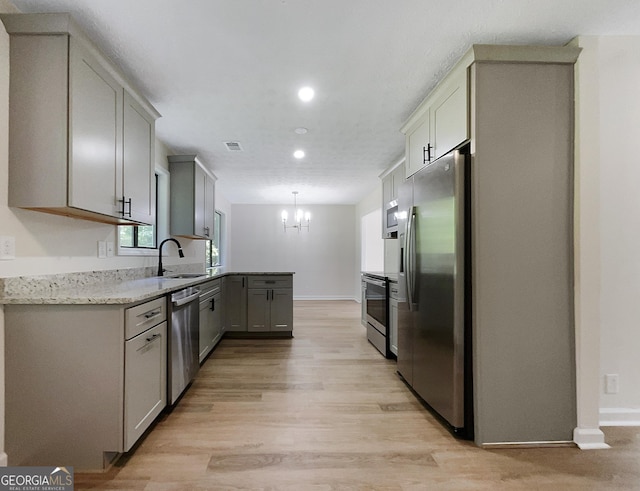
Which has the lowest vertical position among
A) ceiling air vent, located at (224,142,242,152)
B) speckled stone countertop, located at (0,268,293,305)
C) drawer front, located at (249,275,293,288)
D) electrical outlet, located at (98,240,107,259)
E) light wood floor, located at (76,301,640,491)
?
light wood floor, located at (76,301,640,491)

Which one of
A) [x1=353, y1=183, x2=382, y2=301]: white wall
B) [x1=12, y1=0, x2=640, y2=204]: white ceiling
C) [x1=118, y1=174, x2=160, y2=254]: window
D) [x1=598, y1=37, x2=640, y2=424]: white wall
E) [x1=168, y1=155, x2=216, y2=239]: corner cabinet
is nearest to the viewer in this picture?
[x1=12, y1=0, x2=640, y2=204]: white ceiling

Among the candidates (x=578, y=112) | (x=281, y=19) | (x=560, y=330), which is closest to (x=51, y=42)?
(x=281, y=19)

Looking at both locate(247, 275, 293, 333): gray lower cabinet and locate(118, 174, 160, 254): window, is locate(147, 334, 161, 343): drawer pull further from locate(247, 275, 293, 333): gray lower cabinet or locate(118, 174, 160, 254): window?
locate(247, 275, 293, 333): gray lower cabinet

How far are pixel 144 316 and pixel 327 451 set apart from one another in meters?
1.36

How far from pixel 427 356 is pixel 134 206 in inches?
98.0

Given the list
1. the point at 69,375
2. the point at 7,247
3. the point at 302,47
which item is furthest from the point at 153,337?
the point at 302,47

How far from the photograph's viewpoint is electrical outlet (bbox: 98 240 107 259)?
2.51m

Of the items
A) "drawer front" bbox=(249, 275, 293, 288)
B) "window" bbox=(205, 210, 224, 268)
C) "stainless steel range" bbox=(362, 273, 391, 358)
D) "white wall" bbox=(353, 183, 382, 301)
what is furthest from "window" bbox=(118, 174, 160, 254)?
"white wall" bbox=(353, 183, 382, 301)

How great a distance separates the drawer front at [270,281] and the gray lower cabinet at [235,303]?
125mm

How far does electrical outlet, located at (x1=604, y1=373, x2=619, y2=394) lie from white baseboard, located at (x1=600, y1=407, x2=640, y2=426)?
0.13 meters

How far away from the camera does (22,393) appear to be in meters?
1.66

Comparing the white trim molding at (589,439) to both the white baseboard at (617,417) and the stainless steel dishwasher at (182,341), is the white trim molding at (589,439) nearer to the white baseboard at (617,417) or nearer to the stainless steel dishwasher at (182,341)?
the white baseboard at (617,417)

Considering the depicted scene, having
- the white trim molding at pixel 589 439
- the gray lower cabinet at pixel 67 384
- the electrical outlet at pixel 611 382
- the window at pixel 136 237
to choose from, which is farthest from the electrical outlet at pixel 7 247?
the electrical outlet at pixel 611 382

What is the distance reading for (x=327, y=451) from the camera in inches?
76.0
